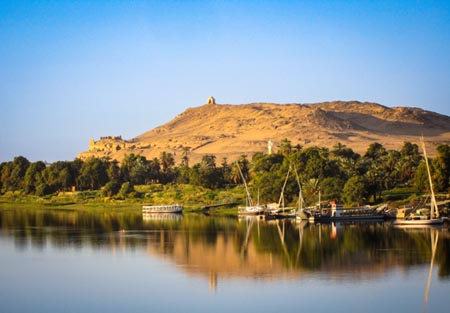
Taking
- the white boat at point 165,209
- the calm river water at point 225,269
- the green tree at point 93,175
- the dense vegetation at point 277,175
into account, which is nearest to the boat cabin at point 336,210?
the dense vegetation at point 277,175

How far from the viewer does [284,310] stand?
25531 mm

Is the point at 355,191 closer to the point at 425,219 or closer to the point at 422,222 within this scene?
the point at 425,219

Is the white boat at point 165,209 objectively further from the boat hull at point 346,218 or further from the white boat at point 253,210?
the boat hull at point 346,218

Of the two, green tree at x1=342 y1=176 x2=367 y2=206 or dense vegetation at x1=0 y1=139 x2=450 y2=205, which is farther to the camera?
dense vegetation at x1=0 y1=139 x2=450 y2=205

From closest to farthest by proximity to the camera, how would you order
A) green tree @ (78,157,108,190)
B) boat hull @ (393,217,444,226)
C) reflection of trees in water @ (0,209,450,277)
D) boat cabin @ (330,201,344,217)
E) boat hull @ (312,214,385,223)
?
reflection of trees in water @ (0,209,450,277) < boat hull @ (393,217,444,226) < boat hull @ (312,214,385,223) < boat cabin @ (330,201,344,217) < green tree @ (78,157,108,190)

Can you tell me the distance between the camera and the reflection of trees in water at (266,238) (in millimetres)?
37062

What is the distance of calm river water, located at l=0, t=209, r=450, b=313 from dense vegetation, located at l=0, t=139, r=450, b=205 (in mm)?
13888

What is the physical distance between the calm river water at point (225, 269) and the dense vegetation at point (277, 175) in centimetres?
1389

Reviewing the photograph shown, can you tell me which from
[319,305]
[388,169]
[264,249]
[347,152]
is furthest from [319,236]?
[347,152]

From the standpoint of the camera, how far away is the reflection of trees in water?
37062mm

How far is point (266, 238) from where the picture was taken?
1916 inches

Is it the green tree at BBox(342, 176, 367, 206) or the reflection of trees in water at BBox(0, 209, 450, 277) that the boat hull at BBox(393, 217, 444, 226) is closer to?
the reflection of trees in water at BBox(0, 209, 450, 277)

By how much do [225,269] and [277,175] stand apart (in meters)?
42.5

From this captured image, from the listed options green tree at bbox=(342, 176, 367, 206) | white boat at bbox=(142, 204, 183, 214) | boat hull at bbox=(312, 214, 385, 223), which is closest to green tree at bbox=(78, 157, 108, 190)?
white boat at bbox=(142, 204, 183, 214)
